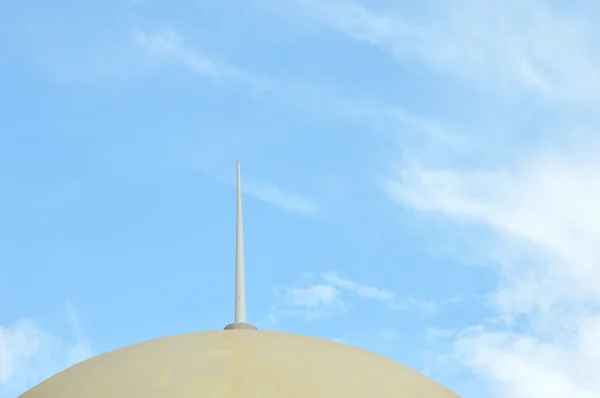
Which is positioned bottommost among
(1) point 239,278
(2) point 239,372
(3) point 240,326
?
(2) point 239,372

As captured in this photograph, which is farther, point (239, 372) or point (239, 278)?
point (239, 278)

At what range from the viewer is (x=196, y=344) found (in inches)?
464

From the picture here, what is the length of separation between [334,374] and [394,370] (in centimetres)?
137

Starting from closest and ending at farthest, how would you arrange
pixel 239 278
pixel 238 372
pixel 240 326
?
pixel 238 372, pixel 240 326, pixel 239 278

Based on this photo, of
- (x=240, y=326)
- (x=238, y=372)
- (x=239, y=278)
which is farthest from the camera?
(x=239, y=278)

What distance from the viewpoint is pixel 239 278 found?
15.4m

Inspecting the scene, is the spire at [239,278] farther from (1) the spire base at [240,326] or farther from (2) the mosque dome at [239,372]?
(2) the mosque dome at [239,372]

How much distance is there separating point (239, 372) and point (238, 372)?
0.01 m

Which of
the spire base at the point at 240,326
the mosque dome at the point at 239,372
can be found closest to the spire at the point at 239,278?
the spire base at the point at 240,326

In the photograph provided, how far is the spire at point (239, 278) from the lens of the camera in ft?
45.2

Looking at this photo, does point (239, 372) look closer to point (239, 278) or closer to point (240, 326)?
point (240, 326)

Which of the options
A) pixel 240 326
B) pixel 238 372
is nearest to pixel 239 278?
pixel 240 326

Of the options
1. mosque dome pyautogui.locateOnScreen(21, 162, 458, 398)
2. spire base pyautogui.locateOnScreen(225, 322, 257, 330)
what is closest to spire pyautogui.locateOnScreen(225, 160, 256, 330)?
spire base pyautogui.locateOnScreen(225, 322, 257, 330)

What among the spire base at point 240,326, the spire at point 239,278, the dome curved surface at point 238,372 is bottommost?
the dome curved surface at point 238,372
